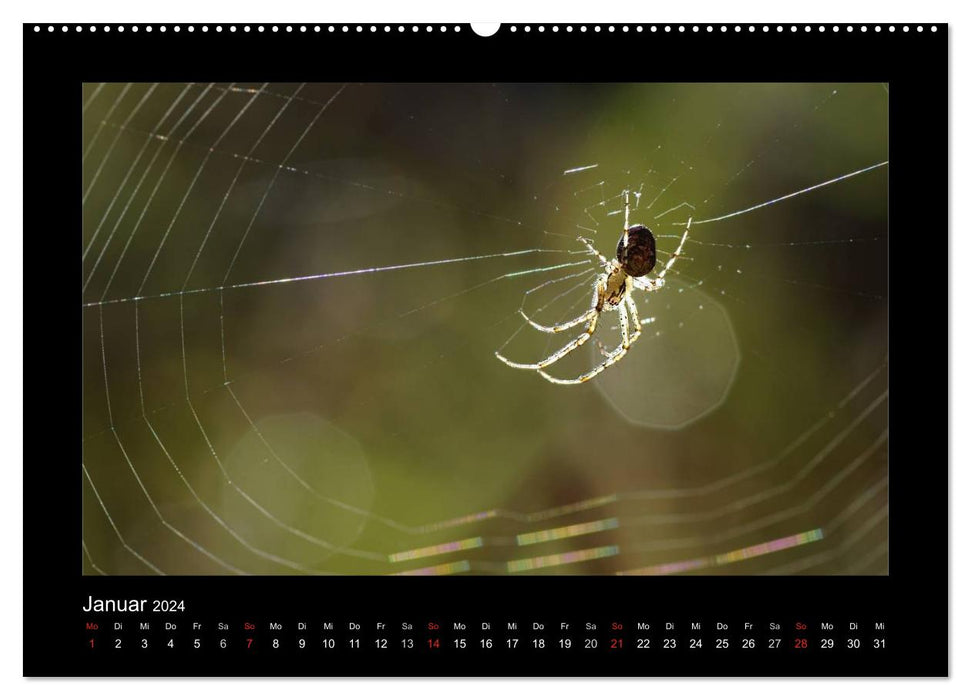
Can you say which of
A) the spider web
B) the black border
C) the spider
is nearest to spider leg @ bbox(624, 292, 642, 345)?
the spider

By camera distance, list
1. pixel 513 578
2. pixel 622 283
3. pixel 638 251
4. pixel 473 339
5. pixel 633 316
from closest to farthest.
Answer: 1. pixel 513 578
2. pixel 638 251
3. pixel 622 283
4. pixel 633 316
5. pixel 473 339

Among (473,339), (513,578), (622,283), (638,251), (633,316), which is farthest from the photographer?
(473,339)

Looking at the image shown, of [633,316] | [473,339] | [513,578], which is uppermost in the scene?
[473,339]

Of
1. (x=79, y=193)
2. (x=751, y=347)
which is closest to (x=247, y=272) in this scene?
(x=79, y=193)

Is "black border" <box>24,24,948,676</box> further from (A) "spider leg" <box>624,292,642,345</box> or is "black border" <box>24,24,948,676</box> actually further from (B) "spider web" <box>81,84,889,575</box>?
(B) "spider web" <box>81,84,889,575</box>

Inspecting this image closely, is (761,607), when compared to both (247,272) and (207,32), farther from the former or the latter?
(247,272)

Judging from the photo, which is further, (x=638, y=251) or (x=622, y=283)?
(x=622, y=283)

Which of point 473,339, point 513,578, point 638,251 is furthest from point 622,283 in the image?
point 513,578

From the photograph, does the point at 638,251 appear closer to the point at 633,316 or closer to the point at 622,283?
the point at 622,283
